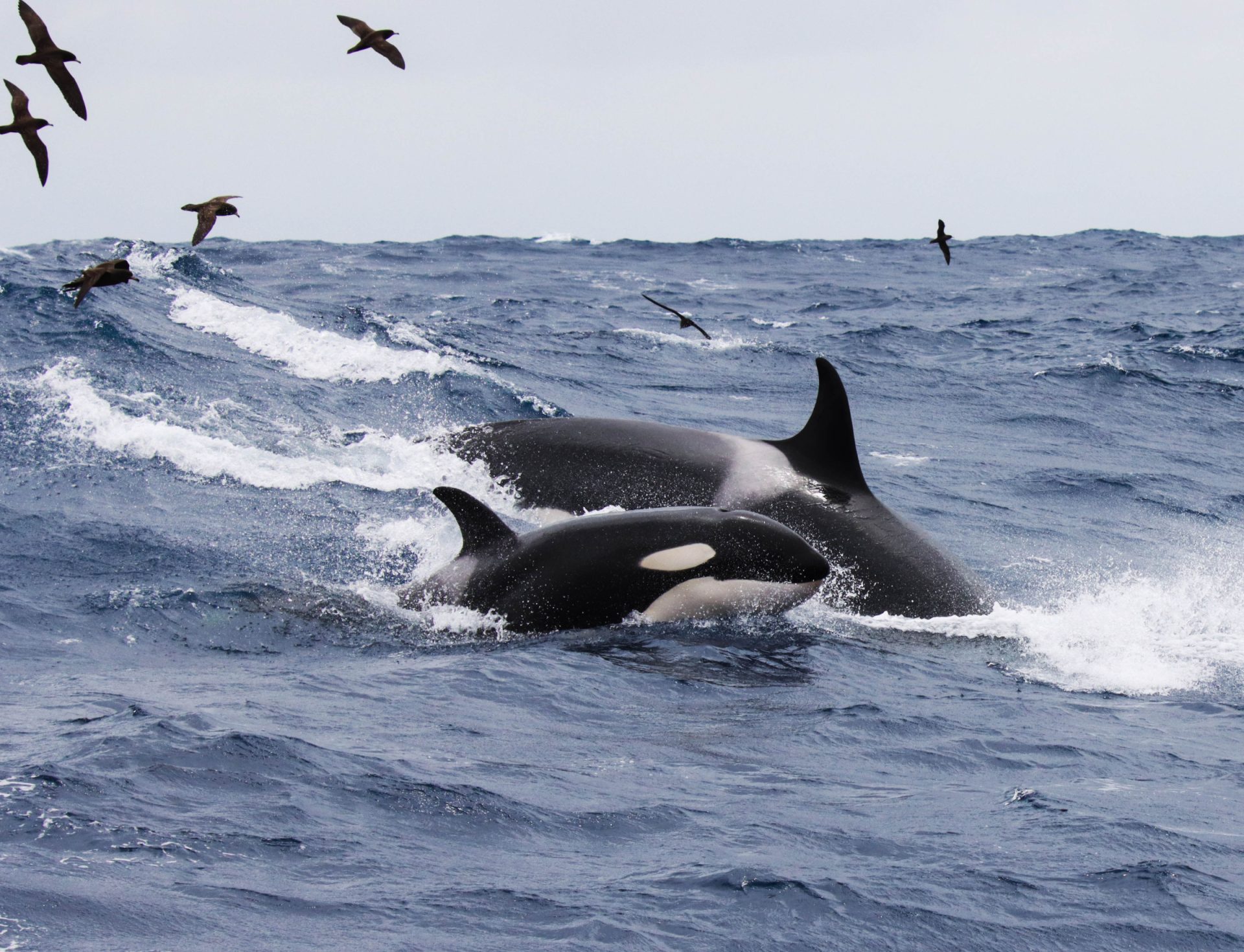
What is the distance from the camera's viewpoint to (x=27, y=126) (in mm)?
7945

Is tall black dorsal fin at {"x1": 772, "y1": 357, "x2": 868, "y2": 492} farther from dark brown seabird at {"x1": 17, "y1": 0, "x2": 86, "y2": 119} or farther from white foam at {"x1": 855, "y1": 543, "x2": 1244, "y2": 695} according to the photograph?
dark brown seabird at {"x1": 17, "y1": 0, "x2": 86, "y2": 119}

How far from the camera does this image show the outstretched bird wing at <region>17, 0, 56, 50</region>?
8.09 m

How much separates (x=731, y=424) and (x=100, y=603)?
11.2 meters

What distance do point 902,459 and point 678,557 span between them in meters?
10.6

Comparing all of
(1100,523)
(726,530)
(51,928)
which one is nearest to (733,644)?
(726,530)

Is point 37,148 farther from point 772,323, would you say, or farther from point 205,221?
point 772,323

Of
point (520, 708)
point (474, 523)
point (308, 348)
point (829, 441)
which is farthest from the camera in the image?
point (308, 348)

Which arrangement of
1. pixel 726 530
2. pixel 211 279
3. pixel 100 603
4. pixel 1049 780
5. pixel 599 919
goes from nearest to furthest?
pixel 599 919 → pixel 1049 780 → pixel 726 530 → pixel 100 603 → pixel 211 279

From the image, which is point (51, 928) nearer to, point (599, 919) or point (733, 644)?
point (599, 919)

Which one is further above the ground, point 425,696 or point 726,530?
point 726,530

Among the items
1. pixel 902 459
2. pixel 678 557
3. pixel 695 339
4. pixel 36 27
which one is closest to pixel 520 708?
pixel 678 557

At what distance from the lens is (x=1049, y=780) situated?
23.2 feet

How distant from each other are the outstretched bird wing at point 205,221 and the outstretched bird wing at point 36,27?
1316 millimetres

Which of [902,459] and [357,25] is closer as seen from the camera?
[357,25]
